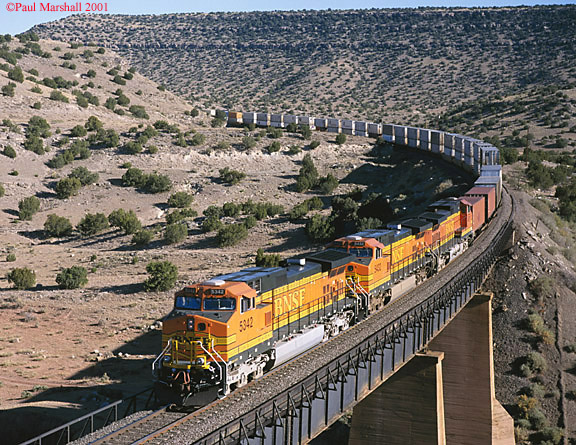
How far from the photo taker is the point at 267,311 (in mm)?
21828

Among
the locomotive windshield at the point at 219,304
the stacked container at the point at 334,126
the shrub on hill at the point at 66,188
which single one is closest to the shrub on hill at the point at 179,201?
the shrub on hill at the point at 66,188

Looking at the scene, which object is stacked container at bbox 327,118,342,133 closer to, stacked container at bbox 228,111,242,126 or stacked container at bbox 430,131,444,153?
stacked container at bbox 228,111,242,126

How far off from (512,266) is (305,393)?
30.7 m

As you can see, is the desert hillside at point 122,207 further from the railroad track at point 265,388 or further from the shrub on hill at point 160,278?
the railroad track at point 265,388

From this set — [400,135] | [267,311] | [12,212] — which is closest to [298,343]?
[267,311]

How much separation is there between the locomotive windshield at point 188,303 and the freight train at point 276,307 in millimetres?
30

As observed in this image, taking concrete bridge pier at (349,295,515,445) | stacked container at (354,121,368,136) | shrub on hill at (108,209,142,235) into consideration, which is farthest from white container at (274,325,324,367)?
stacked container at (354,121,368,136)

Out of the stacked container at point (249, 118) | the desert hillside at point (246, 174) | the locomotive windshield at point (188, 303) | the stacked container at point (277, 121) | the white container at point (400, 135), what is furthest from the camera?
the stacked container at point (249, 118)

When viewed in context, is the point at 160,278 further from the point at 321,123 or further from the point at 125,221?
the point at 321,123

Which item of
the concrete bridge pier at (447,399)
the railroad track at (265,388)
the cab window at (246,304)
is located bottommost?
the concrete bridge pier at (447,399)

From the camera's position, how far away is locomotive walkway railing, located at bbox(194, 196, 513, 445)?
52.2ft

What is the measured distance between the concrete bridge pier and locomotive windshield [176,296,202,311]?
10.8 m

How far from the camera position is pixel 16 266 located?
54062 millimetres

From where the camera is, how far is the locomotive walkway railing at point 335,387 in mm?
15922
